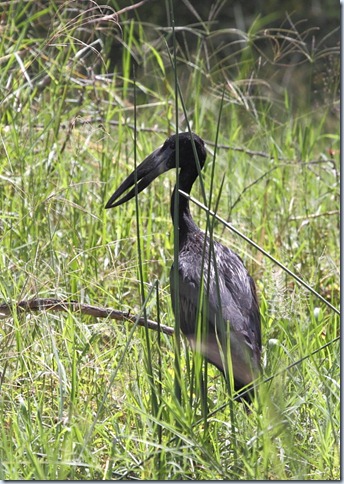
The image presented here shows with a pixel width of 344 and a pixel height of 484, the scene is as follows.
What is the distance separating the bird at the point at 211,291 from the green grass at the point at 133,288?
7 centimetres

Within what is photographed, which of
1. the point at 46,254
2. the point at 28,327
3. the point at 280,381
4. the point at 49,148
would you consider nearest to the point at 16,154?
the point at 49,148

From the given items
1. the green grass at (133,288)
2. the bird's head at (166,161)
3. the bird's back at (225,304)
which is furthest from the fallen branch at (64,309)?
the bird's head at (166,161)

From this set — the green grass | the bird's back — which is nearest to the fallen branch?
the green grass

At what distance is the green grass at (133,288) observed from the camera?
2.25 m

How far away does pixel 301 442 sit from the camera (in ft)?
7.99

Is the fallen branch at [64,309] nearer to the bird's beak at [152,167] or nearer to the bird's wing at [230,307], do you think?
the bird's wing at [230,307]

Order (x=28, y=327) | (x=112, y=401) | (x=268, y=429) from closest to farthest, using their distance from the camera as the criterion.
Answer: (x=268, y=429), (x=112, y=401), (x=28, y=327)

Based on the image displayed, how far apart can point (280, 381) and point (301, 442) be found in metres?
0.17

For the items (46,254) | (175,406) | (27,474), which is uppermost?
(46,254)

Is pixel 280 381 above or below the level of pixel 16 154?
below

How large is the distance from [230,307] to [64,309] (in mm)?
488

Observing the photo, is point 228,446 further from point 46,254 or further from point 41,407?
point 46,254

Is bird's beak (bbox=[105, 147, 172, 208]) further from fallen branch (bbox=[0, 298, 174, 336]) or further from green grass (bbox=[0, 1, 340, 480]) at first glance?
fallen branch (bbox=[0, 298, 174, 336])

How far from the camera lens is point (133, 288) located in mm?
3303
